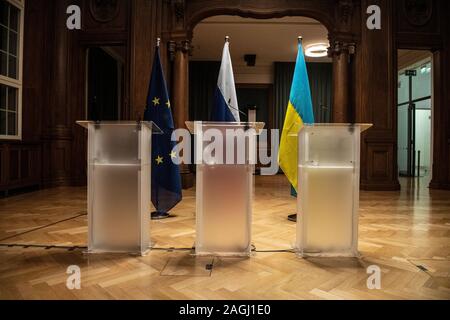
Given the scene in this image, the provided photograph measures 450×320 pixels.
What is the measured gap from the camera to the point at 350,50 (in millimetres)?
5746

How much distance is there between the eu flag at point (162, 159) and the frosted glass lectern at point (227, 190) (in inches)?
46.6

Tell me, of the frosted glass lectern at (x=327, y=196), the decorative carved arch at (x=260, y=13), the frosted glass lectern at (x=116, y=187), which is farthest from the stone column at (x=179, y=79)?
the frosted glass lectern at (x=327, y=196)

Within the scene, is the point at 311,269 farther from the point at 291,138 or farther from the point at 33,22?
the point at 33,22

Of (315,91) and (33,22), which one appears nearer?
(33,22)

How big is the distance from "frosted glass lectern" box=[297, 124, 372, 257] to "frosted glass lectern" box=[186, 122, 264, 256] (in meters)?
0.33

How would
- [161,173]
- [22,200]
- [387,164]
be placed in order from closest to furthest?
[161,173] < [22,200] < [387,164]

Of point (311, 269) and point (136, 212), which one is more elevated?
point (136, 212)

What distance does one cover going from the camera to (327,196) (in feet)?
6.89

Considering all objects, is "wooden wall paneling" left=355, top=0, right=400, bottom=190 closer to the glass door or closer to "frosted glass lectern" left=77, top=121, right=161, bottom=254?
the glass door

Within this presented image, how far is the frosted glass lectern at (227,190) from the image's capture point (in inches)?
81.8
